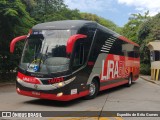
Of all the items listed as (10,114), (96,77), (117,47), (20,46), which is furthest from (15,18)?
(10,114)

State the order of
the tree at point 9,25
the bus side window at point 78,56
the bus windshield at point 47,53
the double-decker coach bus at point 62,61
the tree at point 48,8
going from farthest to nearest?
the tree at point 48,8 < the tree at point 9,25 < the bus side window at point 78,56 < the bus windshield at point 47,53 < the double-decker coach bus at point 62,61

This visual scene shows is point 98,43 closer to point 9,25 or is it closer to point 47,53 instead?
point 47,53

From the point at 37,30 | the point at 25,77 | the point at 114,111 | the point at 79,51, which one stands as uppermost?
the point at 37,30

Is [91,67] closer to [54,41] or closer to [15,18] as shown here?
[54,41]

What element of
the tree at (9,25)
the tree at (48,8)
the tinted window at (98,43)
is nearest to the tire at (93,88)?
the tinted window at (98,43)

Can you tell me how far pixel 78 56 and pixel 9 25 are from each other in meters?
9.48

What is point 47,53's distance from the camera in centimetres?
1166

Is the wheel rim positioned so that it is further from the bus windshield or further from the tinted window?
the bus windshield

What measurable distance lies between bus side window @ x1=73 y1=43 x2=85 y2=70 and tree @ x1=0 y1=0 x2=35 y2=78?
25.2 feet

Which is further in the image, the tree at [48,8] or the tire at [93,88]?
the tree at [48,8]

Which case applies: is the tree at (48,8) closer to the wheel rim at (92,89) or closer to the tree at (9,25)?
the tree at (9,25)

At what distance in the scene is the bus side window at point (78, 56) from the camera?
11.8 metres

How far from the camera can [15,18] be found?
65.0 feet

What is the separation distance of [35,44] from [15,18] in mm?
8260
